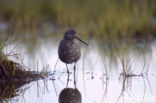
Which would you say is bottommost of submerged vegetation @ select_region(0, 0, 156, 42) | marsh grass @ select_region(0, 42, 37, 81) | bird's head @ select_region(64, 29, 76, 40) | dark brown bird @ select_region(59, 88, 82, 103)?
dark brown bird @ select_region(59, 88, 82, 103)

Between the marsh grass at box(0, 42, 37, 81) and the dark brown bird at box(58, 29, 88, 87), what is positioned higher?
the dark brown bird at box(58, 29, 88, 87)

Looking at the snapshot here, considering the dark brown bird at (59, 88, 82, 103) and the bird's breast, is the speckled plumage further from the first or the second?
the dark brown bird at (59, 88, 82, 103)

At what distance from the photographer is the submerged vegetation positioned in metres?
13.7

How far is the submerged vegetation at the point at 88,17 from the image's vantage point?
44.9 feet

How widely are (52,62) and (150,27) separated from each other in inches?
183

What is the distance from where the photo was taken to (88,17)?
15844 mm

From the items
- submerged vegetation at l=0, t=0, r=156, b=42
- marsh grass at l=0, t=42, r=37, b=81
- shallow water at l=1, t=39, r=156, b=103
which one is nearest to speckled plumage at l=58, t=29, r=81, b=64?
shallow water at l=1, t=39, r=156, b=103

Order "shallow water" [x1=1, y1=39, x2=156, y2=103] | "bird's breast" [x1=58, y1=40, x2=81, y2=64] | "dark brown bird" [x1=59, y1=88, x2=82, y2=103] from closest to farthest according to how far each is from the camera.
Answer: "dark brown bird" [x1=59, y1=88, x2=82, y2=103]
"shallow water" [x1=1, y1=39, x2=156, y2=103]
"bird's breast" [x1=58, y1=40, x2=81, y2=64]

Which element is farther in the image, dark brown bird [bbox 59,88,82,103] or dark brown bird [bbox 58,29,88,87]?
dark brown bird [bbox 58,29,88,87]

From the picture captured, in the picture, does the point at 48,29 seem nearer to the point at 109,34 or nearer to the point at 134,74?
the point at 109,34

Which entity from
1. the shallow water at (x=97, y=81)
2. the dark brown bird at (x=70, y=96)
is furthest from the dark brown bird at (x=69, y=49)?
the dark brown bird at (x=70, y=96)

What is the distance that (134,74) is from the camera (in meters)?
8.48

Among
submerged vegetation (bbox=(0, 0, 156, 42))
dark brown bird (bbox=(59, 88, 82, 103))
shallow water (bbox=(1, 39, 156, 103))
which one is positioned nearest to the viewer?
dark brown bird (bbox=(59, 88, 82, 103))

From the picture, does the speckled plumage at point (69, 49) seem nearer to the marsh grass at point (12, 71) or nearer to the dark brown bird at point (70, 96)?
the marsh grass at point (12, 71)
